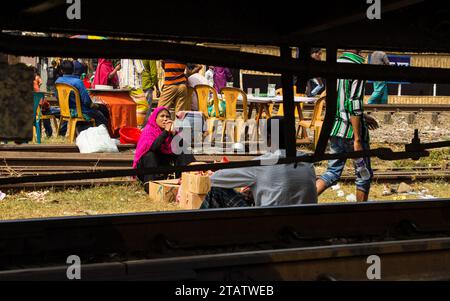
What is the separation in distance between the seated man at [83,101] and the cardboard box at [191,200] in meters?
4.93

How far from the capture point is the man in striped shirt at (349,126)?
763cm

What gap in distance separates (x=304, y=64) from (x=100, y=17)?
39.7 inches

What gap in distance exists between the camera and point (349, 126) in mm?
7793

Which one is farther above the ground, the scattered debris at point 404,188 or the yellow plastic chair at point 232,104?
the yellow plastic chair at point 232,104

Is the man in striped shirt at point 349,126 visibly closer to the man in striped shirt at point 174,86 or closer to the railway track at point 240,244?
the railway track at point 240,244

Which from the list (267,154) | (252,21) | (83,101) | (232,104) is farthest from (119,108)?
(252,21)

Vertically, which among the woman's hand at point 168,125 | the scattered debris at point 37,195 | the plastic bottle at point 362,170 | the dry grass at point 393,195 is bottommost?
the dry grass at point 393,195

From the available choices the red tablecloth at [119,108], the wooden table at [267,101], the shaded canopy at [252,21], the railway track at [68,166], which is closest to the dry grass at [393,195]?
the railway track at [68,166]

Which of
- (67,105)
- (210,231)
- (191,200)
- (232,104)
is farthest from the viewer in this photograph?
(232,104)

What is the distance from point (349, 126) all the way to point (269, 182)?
83.5 inches

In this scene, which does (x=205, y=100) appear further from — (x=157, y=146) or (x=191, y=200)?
(x=191, y=200)

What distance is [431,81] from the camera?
161 inches

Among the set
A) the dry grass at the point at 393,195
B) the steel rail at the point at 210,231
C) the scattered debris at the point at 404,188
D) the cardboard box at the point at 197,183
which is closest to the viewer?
the steel rail at the point at 210,231

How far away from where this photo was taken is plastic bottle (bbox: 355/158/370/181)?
7.83 metres
